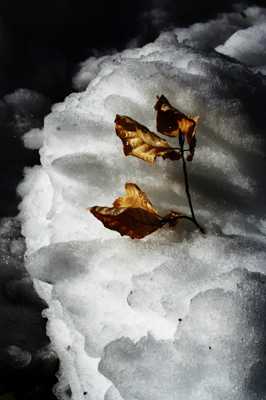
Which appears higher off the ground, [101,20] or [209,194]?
[101,20]

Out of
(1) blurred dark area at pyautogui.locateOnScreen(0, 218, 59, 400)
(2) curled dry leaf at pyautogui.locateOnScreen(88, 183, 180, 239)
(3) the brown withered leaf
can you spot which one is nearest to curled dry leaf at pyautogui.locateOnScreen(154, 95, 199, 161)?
(3) the brown withered leaf

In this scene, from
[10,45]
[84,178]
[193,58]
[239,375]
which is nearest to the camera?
[239,375]

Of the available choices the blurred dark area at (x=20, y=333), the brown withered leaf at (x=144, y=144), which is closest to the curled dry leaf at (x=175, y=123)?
the brown withered leaf at (x=144, y=144)

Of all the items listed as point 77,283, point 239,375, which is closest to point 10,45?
point 77,283

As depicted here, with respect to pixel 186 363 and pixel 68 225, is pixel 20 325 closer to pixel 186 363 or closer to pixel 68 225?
pixel 68 225

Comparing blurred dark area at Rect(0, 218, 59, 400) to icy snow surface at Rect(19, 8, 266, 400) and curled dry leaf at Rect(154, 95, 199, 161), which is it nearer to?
icy snow surface at Rect(19, 8, 266, 400)

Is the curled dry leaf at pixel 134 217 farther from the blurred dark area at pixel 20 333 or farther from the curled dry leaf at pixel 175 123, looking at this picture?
the blurred dark area at pixel 20 333

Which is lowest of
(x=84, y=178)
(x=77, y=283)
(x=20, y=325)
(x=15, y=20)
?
(x=20, y=325)
